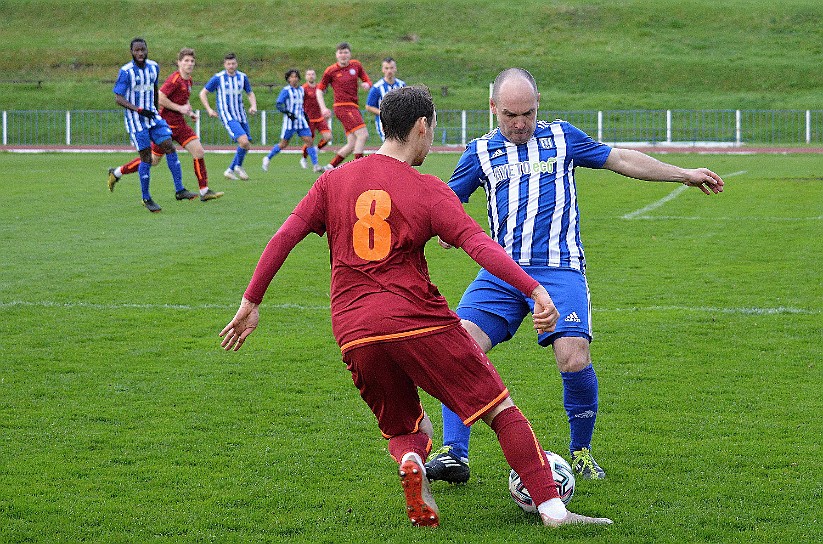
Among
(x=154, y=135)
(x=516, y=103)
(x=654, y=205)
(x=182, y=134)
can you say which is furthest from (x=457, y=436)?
(x=182, y=134)

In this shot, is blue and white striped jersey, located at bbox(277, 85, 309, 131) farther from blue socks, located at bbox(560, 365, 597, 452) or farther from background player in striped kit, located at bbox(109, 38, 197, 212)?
blue socks, located at bbox(560, 365, 597, 452)

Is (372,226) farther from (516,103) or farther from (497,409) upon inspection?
(516,103)

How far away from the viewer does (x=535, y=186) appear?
16.9ft

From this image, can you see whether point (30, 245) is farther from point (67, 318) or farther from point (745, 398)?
point (745, 398)

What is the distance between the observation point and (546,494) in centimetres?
424

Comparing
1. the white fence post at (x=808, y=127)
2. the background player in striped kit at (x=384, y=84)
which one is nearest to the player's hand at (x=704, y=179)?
the background player in striped kit at (x=384, y=84)

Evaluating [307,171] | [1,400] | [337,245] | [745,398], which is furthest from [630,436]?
[307,171]

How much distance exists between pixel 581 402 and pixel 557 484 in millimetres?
671

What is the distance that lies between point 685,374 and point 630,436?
1404mm

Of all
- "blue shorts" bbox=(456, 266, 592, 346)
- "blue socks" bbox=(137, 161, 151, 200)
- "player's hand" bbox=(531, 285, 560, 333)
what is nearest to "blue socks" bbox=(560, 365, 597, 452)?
"blue shorts" bbox=(456, 266, 592, 346)

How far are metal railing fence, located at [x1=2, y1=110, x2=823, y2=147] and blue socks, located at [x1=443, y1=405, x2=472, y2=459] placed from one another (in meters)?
31.3

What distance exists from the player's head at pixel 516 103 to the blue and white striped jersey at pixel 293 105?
19.4 metres

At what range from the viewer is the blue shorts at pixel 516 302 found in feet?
16.3

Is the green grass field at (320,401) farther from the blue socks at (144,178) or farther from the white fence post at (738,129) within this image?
the white fence post at (738,129)
